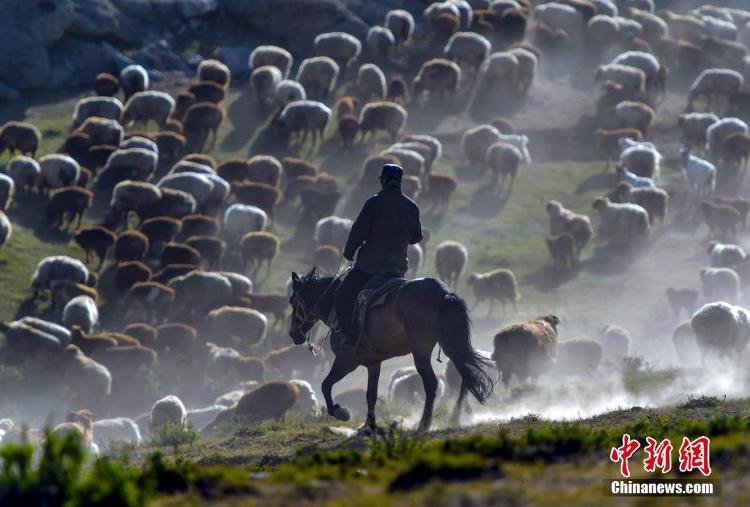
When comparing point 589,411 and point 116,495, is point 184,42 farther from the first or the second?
point 116,495

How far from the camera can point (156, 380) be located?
31969mm

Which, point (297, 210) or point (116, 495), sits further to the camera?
point (297, 210)

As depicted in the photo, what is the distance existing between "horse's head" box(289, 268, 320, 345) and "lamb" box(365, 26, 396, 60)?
42.9 metres

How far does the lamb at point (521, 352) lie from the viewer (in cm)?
2541

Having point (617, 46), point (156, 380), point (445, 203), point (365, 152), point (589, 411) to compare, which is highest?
point (617, 46)

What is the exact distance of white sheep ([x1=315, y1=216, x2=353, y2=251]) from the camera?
3984 cm

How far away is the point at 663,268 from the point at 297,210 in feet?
40.1


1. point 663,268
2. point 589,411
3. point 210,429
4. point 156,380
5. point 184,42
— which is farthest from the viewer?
point 184,42

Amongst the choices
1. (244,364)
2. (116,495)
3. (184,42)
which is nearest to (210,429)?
(244,364)

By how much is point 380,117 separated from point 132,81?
10.7m

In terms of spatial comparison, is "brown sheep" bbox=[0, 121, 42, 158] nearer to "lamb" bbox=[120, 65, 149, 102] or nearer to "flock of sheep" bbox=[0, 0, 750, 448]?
"flock of sheep" bbox=[0, 0, 750, 448]

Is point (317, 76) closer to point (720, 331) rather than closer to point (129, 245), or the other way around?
point (129, 245)

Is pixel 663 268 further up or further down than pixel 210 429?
further up

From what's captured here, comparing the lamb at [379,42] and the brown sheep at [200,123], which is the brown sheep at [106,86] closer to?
the brown sheep at [200,123]
